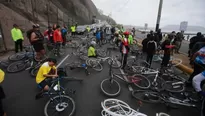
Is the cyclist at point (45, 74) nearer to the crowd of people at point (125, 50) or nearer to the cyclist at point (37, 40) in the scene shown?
the crowd of people at point (125, 50)

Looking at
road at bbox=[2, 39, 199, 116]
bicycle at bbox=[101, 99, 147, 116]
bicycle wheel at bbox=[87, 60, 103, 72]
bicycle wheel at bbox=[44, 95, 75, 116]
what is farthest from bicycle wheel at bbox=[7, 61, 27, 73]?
bicycle at bbox=[101, 99, 147, 116]

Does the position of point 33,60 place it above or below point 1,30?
below

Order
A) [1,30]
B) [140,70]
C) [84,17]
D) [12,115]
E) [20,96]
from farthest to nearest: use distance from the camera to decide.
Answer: [84,17] → [1,30] → [140,70] → [20,96] → [12,115]

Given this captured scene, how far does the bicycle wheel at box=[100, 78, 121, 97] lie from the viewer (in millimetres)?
4125

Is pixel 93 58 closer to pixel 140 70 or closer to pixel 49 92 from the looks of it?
pixel 140 70

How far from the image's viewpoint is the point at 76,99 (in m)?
3.82

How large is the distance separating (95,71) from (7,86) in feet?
13.4

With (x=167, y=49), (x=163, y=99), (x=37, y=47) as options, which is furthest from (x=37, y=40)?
(x=167, y=49)

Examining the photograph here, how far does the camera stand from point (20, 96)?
3824 millimetres

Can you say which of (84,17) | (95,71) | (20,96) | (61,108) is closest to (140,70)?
(95,71)

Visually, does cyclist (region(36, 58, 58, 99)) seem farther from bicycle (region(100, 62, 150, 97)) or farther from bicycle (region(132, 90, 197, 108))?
bicycle (region(132, 90, 197, 108))

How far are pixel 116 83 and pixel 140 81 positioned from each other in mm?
1291

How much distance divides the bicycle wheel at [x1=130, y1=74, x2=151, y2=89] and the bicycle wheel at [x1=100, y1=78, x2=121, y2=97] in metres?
0.85

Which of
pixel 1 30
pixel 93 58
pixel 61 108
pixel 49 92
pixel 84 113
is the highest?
pixel 1 30
